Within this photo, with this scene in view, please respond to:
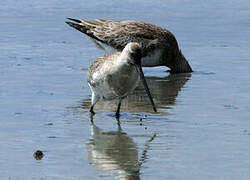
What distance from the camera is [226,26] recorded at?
17.6 metres

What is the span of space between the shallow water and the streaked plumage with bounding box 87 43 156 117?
1.12ft

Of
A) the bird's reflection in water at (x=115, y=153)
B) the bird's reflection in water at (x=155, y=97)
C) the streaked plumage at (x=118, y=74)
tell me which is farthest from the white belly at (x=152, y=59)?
the bird's reflection in water at (x=115, y=153)

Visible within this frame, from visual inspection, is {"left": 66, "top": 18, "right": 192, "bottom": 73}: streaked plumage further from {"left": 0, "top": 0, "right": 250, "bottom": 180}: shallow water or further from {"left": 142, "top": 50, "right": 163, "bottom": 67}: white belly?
{"left": 0, "top": 0, "right": 250, "bottom": 180}: shallow water

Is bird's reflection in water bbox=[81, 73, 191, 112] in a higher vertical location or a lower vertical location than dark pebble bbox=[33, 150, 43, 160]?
lower

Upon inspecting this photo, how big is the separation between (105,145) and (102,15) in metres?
10.1

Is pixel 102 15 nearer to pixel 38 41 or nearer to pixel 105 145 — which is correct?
pixel 38 41

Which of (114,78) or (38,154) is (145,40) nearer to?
(114,78)

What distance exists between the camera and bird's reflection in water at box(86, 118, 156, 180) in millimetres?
7641

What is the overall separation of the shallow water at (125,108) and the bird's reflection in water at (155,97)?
0.05ft

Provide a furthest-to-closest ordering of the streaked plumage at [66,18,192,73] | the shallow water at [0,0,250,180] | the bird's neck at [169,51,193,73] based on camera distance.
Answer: the streaked plumage at [66,18,192,73]
the bird's neck at [169,51,193,73]
the shallow water at [0,0,250,180]

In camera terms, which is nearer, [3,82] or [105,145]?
[105,145]

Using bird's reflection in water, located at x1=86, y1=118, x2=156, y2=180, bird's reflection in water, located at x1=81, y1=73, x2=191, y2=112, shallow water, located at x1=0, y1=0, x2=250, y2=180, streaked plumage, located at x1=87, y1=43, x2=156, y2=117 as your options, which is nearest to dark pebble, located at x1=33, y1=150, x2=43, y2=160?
shallow water, located at x1=0, y1=0, x2=250, y2=180

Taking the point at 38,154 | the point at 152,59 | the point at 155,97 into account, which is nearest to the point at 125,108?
the point at 155,97

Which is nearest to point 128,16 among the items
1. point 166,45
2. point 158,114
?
point 166,45
